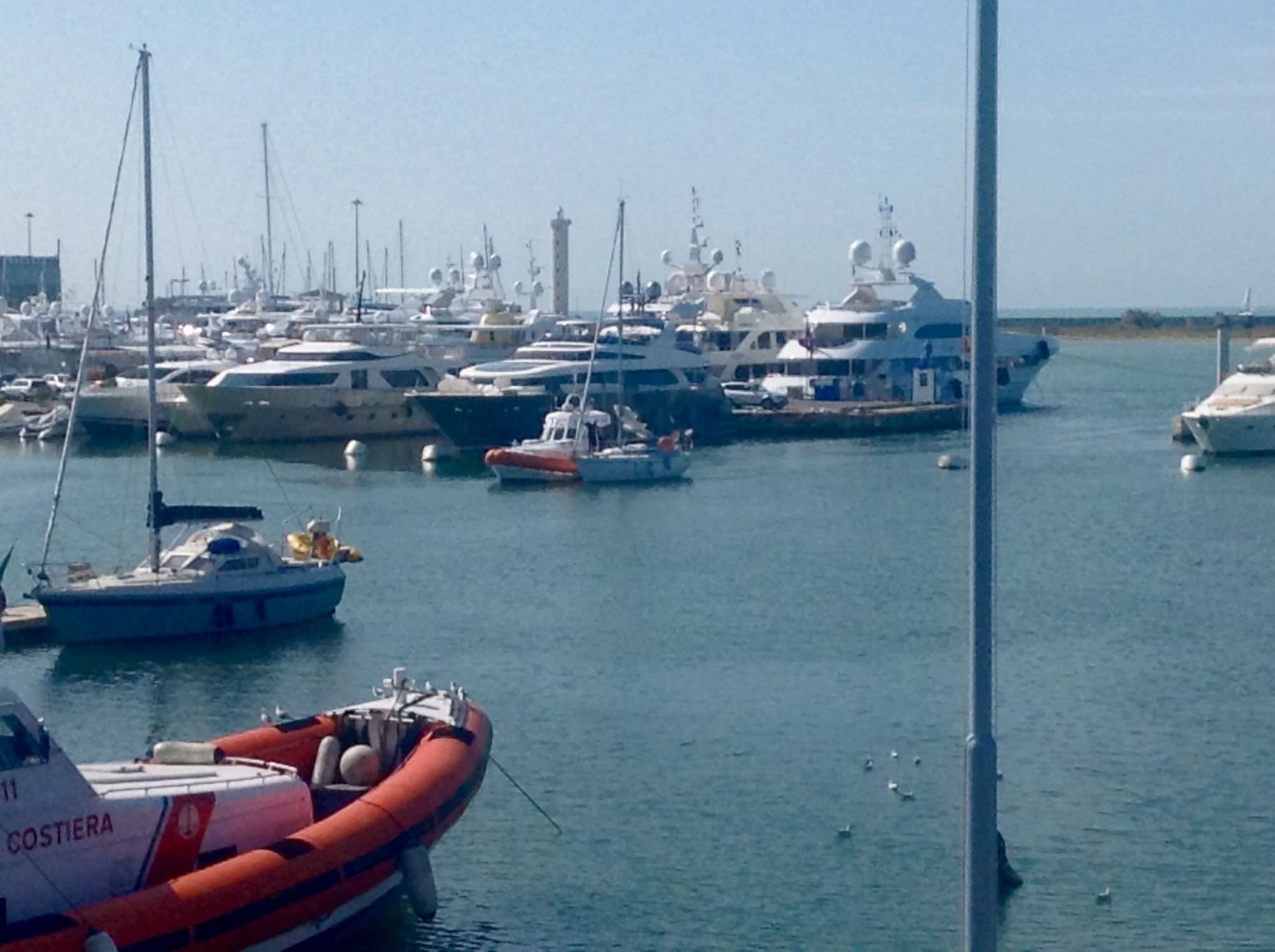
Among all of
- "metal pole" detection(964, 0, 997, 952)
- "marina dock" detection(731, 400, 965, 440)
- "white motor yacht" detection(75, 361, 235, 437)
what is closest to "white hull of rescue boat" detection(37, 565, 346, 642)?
"metal pole" detection(964, 0, 997, 952)

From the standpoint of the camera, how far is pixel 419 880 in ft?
37.5

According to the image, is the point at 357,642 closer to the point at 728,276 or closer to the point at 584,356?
the point at 584,356

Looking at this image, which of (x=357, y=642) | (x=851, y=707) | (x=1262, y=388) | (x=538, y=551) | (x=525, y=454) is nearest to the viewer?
(x=851, y=707)

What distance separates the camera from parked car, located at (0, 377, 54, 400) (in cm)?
6047

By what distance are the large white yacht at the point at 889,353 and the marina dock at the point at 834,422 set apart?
3149 millimetres

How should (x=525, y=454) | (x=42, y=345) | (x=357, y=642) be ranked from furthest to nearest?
(x=42, y=345) → (x=525, y=454) → (x=357, y=642)

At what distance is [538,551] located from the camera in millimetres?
30047

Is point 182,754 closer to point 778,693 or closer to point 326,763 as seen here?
point 326,763

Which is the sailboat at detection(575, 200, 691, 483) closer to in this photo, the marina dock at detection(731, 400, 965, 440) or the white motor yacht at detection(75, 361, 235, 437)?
the marina dock at detection(731, 400, 965, 440)

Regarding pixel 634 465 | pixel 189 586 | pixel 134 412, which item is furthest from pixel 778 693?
pixel 134 412

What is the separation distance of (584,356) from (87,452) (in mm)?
14154

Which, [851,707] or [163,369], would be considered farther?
[163,369]

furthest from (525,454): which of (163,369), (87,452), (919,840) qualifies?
(919,840)

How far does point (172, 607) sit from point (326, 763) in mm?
8582
